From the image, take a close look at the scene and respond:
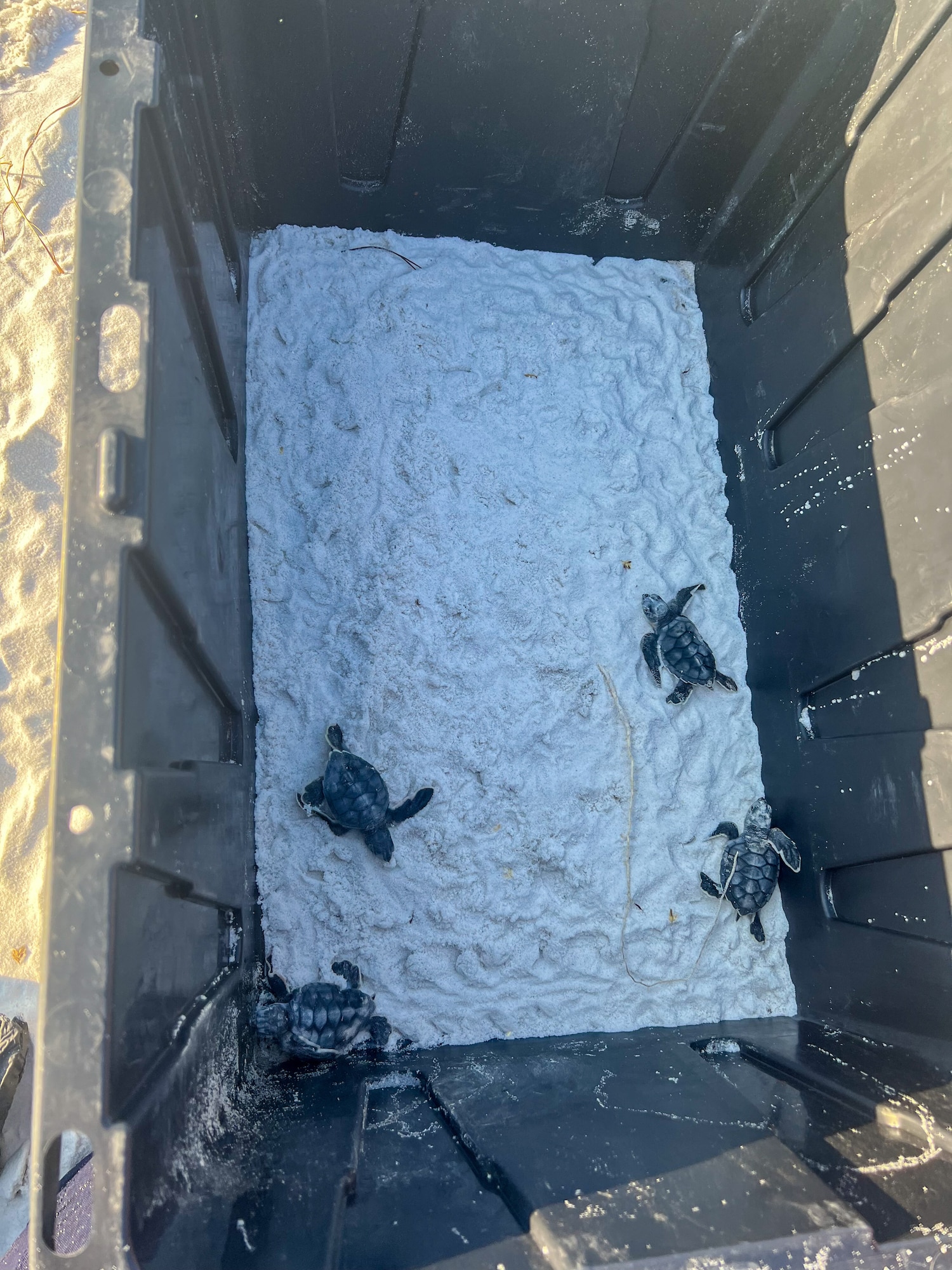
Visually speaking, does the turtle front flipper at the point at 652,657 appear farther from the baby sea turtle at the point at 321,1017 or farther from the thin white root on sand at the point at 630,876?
the baby sea turtle at the point at 321,1017

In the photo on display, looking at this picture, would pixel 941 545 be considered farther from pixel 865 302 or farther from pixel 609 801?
pixel 609 801

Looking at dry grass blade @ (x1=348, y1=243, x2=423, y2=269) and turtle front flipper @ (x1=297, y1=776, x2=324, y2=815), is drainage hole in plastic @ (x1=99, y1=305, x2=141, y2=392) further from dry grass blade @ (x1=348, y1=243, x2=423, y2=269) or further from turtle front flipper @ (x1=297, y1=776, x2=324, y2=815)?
dry grass blade @ (x1=348, y1=243, x2=423, y2=269)

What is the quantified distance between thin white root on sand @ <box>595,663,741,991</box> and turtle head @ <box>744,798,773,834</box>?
9cm

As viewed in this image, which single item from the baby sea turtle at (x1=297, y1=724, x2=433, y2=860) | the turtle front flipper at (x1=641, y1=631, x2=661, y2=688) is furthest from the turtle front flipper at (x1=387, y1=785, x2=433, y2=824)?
the turtle front flipper at (x1=641, y1=631, x2=661, y2=688)

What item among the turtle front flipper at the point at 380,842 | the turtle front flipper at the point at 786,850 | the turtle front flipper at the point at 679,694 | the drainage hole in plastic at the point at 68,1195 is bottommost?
the drainage hole in plastic at the point at 68,1195

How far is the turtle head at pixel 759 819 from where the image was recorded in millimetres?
1811

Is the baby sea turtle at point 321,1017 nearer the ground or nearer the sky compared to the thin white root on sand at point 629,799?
nearer the ground

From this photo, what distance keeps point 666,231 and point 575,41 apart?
1.87 feet

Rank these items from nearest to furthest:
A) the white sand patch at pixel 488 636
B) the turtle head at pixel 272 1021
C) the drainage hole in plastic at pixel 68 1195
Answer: the drainage hole in plastic at pixel 68 1195, the turtle head at pixel 272 1021, the white sand patch at pixel 488 636

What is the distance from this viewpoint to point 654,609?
186 cm

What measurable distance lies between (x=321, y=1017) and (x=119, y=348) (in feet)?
4.07

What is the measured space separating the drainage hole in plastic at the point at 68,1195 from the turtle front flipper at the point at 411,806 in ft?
2.53

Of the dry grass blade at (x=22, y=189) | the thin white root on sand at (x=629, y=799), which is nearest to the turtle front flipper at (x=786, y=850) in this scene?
the thin white root on sand at (x=629, y=799)

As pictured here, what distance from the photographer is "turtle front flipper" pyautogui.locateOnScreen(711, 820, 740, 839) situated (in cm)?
183
